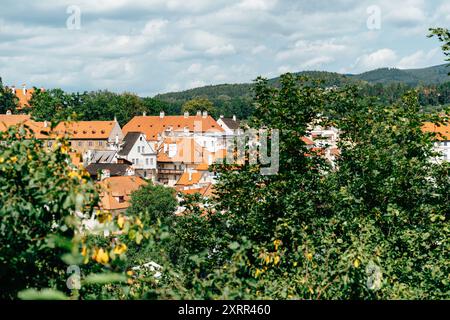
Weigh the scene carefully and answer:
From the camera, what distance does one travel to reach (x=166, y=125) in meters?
116

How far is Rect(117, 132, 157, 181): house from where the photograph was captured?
86188 mm

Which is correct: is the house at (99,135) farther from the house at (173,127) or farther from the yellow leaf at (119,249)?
the yellow leaf at (119,249)

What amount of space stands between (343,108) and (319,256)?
917cm

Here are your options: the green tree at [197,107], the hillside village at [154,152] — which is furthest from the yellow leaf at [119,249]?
the green tree at [197,107]

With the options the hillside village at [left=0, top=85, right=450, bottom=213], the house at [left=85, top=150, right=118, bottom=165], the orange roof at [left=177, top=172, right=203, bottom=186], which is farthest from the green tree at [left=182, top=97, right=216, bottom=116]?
the orange roof at [left=177, top=172, right=203, bottom=186]

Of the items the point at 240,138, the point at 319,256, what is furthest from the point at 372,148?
the point at 319,256

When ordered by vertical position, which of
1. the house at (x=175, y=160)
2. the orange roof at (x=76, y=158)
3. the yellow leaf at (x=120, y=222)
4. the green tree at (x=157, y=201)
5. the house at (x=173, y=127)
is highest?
the house at (x=173, y=127)

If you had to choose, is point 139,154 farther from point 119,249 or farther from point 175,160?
point 119,249

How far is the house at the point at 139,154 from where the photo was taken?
86.2m

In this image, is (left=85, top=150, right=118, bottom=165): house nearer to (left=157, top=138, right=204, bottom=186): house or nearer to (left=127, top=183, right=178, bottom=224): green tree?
(left=157, top=138, right=204, bottom=186): house

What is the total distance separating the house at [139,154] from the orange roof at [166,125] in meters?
25.4

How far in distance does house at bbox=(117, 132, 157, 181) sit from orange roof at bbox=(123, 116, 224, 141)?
25.4 meters

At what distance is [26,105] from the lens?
133375mm
